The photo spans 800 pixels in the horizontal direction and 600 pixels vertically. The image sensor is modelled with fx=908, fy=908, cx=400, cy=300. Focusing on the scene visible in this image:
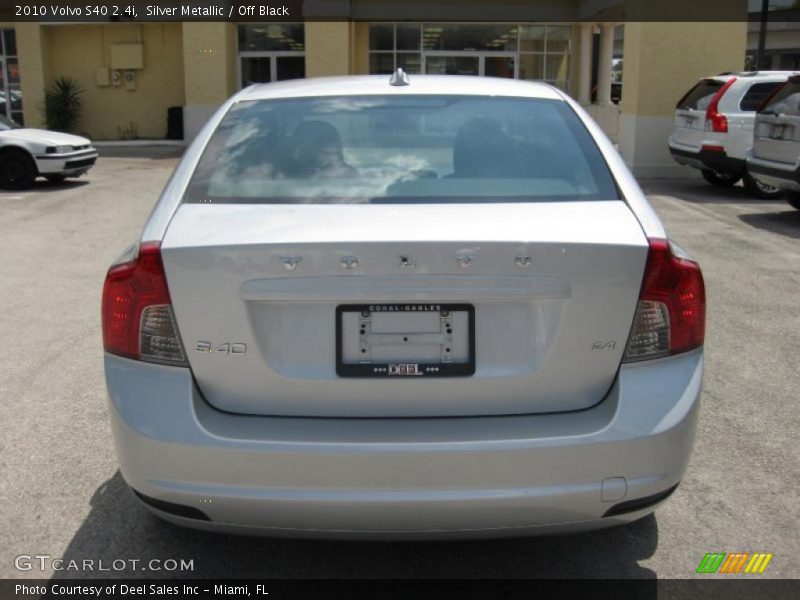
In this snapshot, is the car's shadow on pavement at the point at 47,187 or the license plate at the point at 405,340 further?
the car's shadow on pavement at the point at 47,187

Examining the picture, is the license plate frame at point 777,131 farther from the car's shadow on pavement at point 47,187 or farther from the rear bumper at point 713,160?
the car's shadow on pavement at point 47,187

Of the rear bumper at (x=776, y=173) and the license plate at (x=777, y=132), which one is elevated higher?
the license plate at (x=777, y=132)

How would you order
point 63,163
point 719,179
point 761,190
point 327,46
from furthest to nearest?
point 327,46, point 719,179, point 63,163, point 761,190

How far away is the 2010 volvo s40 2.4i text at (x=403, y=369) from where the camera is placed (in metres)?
2.67

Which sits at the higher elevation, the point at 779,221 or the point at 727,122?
the point at 727,122

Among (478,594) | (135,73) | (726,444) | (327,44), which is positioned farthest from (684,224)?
(135,73)

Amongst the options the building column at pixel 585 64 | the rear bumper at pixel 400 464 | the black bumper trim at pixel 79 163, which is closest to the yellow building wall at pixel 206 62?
the black bumper trim at pixel 79 163

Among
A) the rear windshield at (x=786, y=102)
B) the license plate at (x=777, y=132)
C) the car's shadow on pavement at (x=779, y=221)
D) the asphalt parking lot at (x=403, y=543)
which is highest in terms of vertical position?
the rear windshield at (x=786, y=102)

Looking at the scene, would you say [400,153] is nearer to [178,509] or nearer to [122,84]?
[178,509]

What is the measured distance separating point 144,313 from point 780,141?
10585 millimetres

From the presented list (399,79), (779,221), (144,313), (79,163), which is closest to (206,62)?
(79,163)

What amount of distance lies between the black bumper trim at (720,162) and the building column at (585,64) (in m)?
13.0

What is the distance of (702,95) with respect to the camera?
1482 centimetres

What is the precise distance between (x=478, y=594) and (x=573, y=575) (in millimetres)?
375
